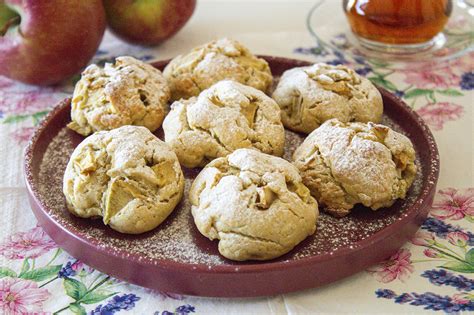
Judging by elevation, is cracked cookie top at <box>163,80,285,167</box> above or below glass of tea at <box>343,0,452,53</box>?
below

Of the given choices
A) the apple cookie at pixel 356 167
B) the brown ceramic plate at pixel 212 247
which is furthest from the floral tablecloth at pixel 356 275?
the apple cookie at pixel 356 167

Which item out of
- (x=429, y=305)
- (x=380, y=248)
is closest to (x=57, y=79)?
(x=380, y=248)

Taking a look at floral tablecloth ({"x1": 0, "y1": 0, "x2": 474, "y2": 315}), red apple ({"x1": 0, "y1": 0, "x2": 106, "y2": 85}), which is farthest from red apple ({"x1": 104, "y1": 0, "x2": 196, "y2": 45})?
floral tablecloth ({"x1": 0, "y1": 0, "x2": 474, "y2": 315})

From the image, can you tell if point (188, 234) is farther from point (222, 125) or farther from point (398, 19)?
point (398, 19)

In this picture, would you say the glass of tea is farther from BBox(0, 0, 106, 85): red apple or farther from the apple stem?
the apple stem

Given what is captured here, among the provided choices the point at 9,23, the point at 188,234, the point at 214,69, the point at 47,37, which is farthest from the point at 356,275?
the point at 9,23

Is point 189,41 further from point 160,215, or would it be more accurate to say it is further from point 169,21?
point 160,215
